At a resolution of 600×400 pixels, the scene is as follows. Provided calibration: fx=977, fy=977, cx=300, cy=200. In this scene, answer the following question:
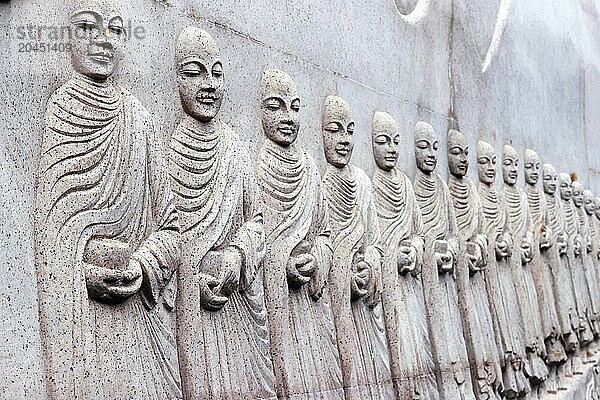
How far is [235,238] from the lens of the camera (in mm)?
A: 5816

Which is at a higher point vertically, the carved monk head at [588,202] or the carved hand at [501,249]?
the carved monk head at [588,202]

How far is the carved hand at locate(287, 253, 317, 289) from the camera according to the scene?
21.0 ft

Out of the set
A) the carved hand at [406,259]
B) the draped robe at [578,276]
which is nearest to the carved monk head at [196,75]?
the carved hand at [406,259]

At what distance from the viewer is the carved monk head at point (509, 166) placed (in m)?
11.2

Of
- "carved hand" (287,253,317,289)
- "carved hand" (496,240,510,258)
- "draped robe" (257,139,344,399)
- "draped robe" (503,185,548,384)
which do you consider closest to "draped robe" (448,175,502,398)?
"carved hand" (496,240,510,258)

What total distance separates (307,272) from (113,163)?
77.2 inches

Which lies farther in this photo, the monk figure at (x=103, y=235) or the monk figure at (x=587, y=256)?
the monk figure at (x=587, y=256)

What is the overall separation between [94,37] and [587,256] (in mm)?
10532

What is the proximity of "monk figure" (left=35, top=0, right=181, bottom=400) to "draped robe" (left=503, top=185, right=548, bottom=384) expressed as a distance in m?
6.41

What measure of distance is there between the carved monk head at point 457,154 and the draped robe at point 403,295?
4.64 ft

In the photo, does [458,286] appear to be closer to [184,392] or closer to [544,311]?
[544,311]

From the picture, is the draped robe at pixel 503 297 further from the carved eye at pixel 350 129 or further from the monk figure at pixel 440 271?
the carved eye at pixel 350 129

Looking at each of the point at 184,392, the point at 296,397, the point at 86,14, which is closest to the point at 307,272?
the point at 296,397

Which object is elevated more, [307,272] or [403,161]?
[403,161]
